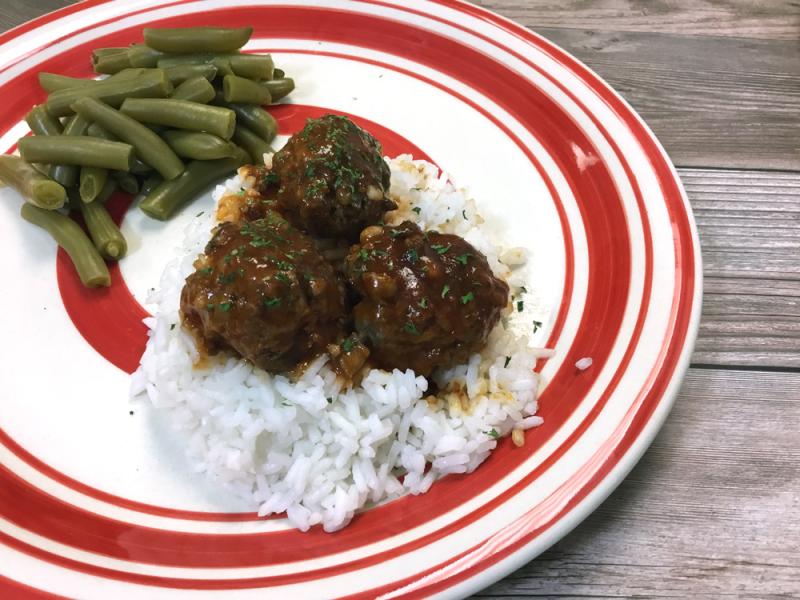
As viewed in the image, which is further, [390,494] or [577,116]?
[577,116]

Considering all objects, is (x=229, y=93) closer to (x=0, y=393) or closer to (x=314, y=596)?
(x=0, y=393)

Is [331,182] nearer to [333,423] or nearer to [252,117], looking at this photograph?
[333,423]

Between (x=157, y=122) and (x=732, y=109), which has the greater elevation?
(x=157, y=122)

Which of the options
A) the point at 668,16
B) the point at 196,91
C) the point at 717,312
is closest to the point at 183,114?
the point at 196,91

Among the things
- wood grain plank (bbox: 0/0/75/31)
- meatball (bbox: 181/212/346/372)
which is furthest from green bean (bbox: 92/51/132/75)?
meatball (bbox: 181/212/346/372)

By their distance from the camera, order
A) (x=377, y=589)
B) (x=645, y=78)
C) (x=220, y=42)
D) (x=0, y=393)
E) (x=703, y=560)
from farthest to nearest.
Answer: (x=645, y=78) < (x=220, y=42) < (x=0, y=393) < (x=703, y=560) < (x=377, y=589)

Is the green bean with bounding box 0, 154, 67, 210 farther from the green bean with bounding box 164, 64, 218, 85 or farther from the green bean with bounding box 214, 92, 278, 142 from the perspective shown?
the green bean with bounding box 214, 92, 278, 142

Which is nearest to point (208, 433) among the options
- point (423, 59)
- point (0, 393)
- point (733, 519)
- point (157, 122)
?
point (0, 393)
